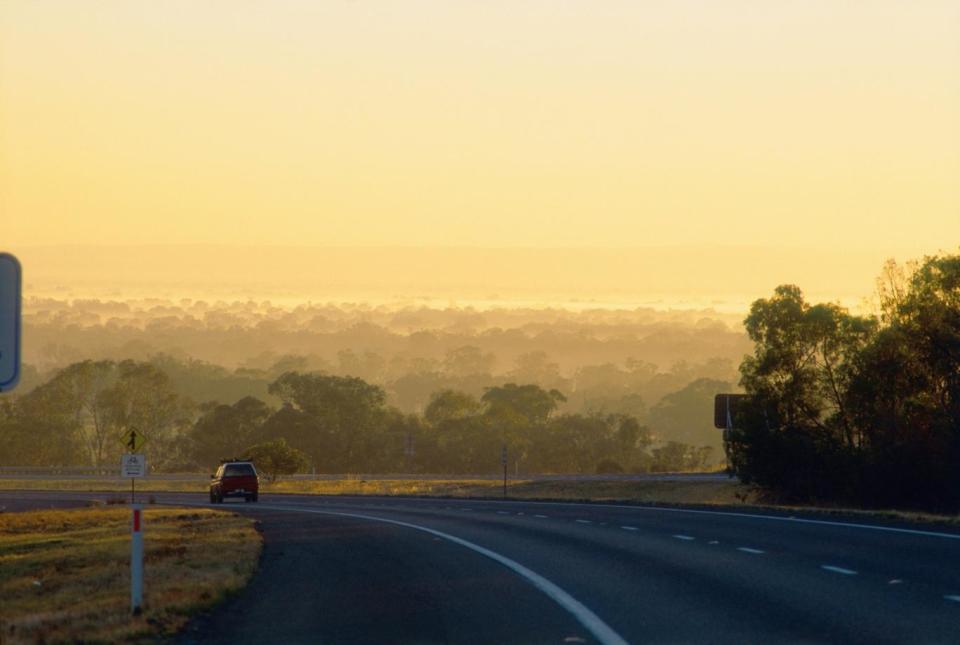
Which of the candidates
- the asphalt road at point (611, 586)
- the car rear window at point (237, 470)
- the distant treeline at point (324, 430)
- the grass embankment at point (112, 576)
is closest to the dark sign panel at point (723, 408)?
the car rear window at point (237, 470)

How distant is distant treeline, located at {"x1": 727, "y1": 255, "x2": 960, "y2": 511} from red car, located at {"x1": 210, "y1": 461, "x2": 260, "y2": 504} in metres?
19.1

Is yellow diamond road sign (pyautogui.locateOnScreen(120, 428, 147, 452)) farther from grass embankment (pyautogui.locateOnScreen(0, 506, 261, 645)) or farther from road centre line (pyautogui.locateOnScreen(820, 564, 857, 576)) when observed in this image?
road centre line (pyautogui.locateOnScreen(820, 564, 857, 576))

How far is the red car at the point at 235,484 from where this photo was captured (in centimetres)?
5931

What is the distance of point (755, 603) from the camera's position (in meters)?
15.2

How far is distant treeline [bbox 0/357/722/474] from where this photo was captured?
124 meters

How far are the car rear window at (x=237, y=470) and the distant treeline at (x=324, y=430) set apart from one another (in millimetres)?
53588

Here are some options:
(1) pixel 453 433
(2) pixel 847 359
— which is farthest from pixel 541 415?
(2) pixel 847 359

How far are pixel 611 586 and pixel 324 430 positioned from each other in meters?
Answer: 109

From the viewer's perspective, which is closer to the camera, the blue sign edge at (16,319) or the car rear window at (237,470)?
the blue sign edge at (16,319)

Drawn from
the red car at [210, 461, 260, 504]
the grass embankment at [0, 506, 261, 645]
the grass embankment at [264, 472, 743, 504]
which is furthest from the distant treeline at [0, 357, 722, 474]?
the grass embankment at [0, 506, 261, 645]

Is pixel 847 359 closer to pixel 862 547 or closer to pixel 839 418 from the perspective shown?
pixel 839 418

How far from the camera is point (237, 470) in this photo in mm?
Result: 60031

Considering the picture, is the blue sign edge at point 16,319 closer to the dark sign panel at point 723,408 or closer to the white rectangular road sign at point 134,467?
the white rectangular road sign at point 134,467

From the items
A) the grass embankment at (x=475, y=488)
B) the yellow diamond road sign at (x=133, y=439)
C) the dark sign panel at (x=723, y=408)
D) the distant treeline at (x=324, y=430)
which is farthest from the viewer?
the distant treeline at (x=324, y=430)
